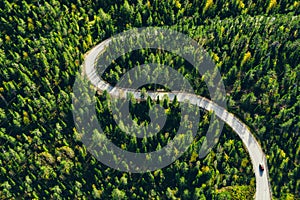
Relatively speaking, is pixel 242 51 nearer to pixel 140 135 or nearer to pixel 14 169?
pixel 140 135

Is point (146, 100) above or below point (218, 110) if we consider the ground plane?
below

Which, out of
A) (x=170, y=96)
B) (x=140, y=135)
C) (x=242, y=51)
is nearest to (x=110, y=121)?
(x=140, y=135)

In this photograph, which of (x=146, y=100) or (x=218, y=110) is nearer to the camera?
(x=146, y=100)

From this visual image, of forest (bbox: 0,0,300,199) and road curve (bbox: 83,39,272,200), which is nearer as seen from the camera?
forest (bbox: 0,0,300,199)
